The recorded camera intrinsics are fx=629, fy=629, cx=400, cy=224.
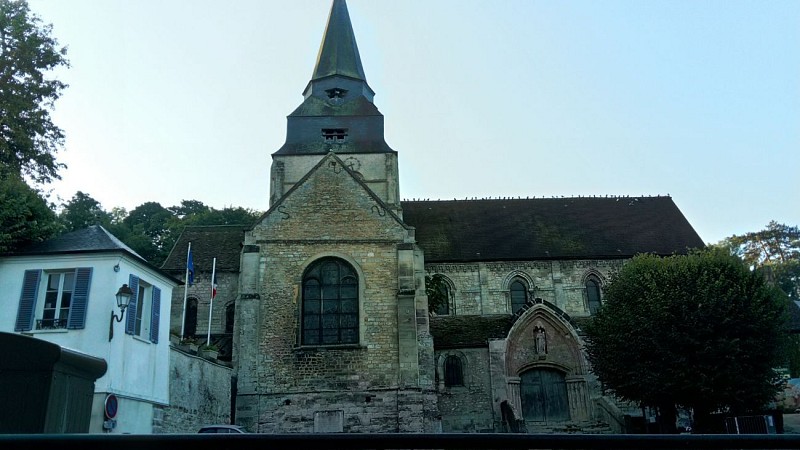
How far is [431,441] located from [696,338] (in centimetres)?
2024

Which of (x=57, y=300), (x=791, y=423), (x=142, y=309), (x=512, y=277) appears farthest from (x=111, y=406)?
(x=791, y=423)

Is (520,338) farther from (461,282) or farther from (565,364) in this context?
(461,282)

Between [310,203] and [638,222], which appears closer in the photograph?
[310,203]

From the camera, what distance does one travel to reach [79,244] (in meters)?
14.1

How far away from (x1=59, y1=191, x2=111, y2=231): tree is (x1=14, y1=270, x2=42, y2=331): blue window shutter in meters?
38.9

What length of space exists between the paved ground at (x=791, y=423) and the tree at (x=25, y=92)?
29.1m

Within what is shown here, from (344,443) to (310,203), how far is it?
21.0 metres

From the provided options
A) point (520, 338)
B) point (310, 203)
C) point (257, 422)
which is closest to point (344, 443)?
point (257, 422)

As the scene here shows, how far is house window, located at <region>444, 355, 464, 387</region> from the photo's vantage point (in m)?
25.4

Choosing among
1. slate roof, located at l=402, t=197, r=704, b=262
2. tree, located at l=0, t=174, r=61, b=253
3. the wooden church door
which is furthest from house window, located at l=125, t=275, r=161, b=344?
slate roof, located at l=402, t=197, r=704, b=262

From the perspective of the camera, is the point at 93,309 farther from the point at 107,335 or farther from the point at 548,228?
the point at 548,228

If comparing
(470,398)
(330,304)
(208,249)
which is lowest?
(470,398)

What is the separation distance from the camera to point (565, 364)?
26250mm

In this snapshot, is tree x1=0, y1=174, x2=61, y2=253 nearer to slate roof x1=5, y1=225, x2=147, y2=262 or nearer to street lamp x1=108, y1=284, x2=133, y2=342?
slate roof x1=5, y1=225, x2=147, y2=262
